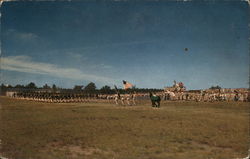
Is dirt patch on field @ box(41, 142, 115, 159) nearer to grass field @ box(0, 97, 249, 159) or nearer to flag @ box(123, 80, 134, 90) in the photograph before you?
grass field @ box(0, 97, 249, 159)

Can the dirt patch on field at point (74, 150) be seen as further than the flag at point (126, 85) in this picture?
No

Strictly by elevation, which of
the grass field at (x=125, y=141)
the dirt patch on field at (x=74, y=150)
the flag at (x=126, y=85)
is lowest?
the dirt patch on field at (x=74, y=150)

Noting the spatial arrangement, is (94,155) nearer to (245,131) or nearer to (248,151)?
(248,151)

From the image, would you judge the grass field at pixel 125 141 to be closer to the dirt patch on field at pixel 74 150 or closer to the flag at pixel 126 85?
the dirt patch on field at pixel 74 150

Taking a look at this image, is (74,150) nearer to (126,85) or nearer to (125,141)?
(125,141)

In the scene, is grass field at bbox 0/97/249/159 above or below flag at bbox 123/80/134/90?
below

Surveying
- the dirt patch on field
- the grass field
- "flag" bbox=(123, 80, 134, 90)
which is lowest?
the dirt patch on field

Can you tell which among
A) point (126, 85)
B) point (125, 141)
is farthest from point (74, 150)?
point (126, 85)

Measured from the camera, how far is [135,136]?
11578 millimetres

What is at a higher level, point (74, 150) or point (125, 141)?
point (125, 141)

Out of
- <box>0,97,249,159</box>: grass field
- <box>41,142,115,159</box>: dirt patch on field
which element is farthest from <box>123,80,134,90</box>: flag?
<box>41,142,115,159</box>: dirt patch on field

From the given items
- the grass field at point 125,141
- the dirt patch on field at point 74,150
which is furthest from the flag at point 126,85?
the dirt patch on field at point 74,150

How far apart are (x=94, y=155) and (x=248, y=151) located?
16.6 feet

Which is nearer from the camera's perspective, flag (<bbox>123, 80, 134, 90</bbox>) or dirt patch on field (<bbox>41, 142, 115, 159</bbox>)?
dirt patch on field (<bbox>41, 142, 115, 159</bbox>)
